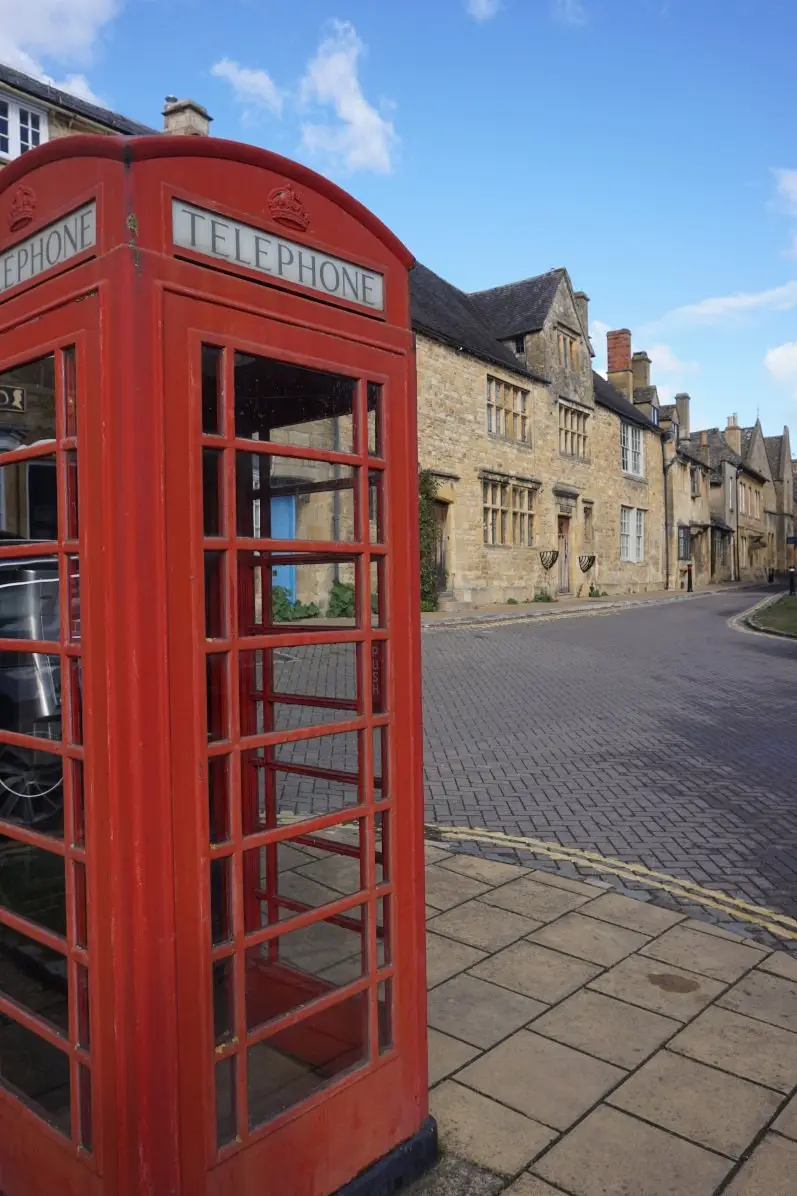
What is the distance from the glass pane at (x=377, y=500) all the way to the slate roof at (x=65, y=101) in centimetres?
1694

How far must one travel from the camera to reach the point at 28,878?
4734 millimetres

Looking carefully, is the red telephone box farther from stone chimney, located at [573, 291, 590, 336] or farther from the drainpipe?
the drainpipe

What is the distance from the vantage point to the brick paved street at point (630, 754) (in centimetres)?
550

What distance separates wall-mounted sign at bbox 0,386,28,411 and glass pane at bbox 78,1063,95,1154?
1638 mm

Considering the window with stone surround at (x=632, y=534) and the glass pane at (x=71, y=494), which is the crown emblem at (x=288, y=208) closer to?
the glass pane at (x=71, y=494)

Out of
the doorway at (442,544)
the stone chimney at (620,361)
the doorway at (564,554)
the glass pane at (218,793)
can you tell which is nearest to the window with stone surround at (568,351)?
the doorway at (564,554)

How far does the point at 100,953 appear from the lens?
6.46 feet

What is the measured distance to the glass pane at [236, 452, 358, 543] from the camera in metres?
2.47

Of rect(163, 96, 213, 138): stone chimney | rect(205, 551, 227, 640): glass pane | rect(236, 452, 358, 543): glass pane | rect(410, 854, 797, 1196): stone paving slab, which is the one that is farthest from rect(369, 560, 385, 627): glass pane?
rect(163, 96, 213, 138): stone chimney

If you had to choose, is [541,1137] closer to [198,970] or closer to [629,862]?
[198,970]

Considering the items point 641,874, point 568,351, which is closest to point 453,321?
point 568,351

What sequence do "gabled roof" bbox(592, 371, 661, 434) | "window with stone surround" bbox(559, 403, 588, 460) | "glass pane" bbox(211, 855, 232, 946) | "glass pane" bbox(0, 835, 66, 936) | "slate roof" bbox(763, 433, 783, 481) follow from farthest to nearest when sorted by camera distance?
"slate roof" bbox(763, 433, 783, 481)
"gabled roof" bbox(592, 371, 661, 434)
"window with stone surround" bbox(559, 403, 588, 460)
"glass pane" bbox(0, 835, 66, 936)
"glass pane" bbox(211, 855, 232, 946)

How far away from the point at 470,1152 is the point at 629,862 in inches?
110

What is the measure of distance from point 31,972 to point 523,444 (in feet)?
83.7
